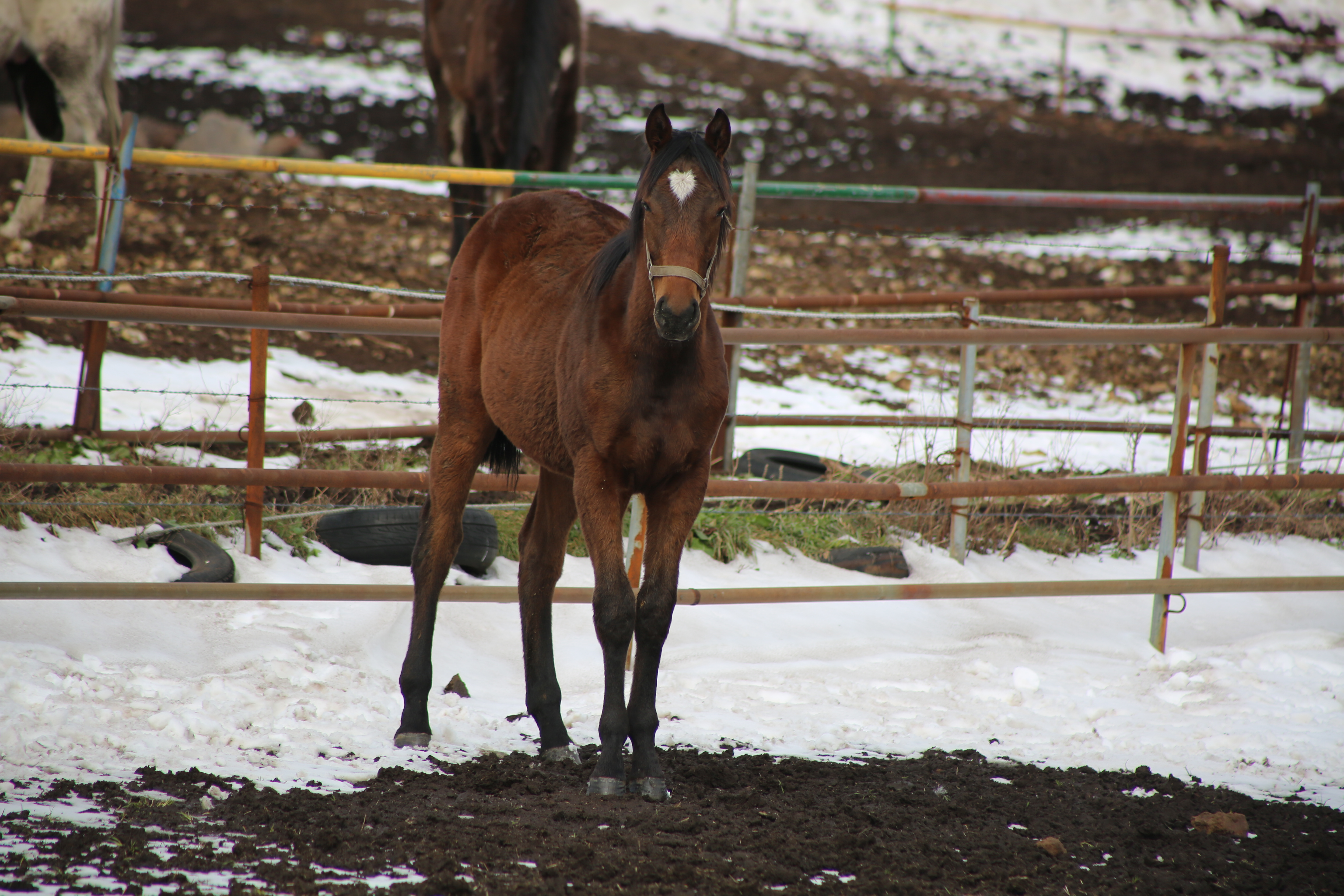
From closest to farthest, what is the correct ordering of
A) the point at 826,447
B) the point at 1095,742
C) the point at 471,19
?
the point at 1095,742 < the point at 826,447 < the point at 471,19

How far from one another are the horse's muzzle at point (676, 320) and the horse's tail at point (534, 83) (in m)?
4.77

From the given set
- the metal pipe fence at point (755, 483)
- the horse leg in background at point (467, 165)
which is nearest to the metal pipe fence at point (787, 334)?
the metal pipe fence at point (755, 483)

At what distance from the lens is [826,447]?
7.44 m

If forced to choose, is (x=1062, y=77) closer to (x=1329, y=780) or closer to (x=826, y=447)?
(x=826, y=447)

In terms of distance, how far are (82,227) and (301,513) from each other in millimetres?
5870

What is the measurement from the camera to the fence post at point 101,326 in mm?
5113

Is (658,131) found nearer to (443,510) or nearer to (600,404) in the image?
(600,404)

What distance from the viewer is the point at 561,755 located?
3.23 meters

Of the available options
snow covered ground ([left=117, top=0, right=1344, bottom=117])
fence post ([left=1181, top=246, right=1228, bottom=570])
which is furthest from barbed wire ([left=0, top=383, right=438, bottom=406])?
snow covered ground ([left=117, top=0, right=1344, bottom=117])

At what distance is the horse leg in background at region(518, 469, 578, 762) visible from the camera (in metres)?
3.49

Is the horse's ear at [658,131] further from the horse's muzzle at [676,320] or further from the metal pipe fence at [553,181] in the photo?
the metal pipe fence at [553,181]

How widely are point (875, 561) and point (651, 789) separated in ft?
8.61

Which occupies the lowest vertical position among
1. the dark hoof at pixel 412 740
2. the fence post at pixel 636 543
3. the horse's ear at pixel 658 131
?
the dark hoof at pixel 412 740

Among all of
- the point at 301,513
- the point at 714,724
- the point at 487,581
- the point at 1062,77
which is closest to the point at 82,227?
the point at 301,513
